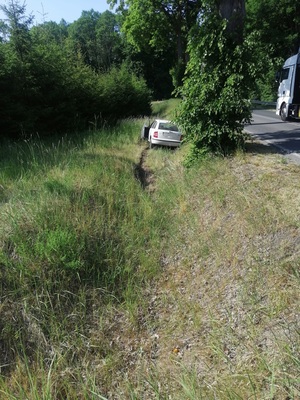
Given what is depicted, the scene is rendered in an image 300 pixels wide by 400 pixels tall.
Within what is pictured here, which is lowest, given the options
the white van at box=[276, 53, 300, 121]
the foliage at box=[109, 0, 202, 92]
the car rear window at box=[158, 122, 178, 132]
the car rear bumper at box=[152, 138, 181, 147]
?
the car rear bumper at box=[152, 138, 181, 147]

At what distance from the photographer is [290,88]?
1435 cm

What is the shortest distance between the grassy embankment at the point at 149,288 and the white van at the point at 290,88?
9.61 metres

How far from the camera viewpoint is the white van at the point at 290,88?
14086mm

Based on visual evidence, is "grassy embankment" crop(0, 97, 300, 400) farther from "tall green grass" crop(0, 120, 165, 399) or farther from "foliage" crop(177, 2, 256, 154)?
"foliage" crop(177, 2, 256, 154)

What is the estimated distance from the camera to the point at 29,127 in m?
11.3

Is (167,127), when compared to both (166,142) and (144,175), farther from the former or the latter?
(144,175)

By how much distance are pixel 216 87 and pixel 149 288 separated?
5361 millimetres

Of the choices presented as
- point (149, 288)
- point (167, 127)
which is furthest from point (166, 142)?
point (149, 288)

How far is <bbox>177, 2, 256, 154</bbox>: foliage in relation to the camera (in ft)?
23.1

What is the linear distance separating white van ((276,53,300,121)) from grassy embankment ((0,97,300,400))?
961cm

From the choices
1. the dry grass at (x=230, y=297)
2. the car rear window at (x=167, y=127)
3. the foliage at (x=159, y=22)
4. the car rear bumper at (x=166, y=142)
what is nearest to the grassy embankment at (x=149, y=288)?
the dry grass at (x=230, y=297)

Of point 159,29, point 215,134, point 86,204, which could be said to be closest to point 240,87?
point 215,134

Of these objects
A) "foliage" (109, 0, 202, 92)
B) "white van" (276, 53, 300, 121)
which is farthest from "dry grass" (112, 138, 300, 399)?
"foliage" (109, 0, 202, 92)

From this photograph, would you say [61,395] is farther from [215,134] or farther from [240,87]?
[240,87]
